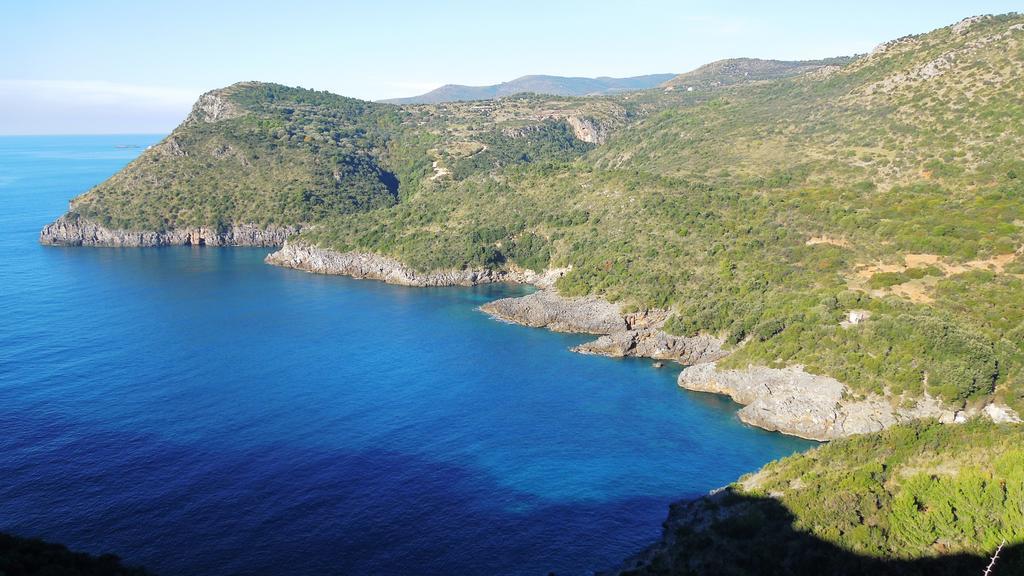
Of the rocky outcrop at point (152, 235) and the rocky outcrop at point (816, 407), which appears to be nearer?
the rocky outcrop at point (816, 407)

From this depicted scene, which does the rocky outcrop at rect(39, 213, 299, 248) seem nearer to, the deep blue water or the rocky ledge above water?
the deep blue water

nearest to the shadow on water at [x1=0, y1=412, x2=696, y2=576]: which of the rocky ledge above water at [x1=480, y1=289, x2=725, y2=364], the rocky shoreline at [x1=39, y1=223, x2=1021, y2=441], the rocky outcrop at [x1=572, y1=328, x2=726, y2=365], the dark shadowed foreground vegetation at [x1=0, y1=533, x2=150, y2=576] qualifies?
the dark shadowed foreground vegetation at [x1=0, y1=533, x2=150, y2=576]

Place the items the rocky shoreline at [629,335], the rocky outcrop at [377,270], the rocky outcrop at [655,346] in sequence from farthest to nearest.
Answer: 1. the rocky outcrop at [377,270]
2. the rocky outcrop at [655,346]
3. the rocky shoreline at [629,335]

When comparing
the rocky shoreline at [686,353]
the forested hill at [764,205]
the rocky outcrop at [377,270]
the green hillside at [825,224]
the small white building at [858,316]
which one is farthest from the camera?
the rocky outcrop at [377,270]

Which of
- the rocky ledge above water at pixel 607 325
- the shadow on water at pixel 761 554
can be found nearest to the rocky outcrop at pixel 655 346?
the rocky ledge above water at pixel 607 325

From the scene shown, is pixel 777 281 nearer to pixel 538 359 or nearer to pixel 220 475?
pixel 538 359

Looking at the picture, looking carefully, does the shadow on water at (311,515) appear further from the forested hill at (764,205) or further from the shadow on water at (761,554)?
the forested hill at (764,205)
